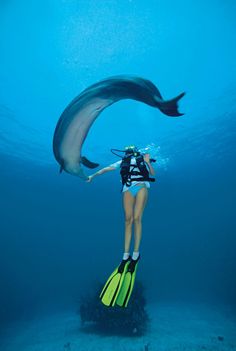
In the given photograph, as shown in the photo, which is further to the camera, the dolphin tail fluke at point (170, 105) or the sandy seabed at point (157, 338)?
the sandy seabed at point (157, 338)

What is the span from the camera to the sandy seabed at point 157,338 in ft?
47.0

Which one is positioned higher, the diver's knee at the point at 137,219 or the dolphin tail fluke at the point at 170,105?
the dolphin tail fluke at the point at 170,105

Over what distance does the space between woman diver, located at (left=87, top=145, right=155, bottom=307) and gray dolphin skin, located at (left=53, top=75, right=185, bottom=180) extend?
142cm

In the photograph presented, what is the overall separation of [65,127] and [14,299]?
44914 mm

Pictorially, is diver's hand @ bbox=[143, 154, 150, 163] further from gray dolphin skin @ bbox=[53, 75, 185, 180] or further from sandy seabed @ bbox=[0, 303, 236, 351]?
sandy seabed @ bbox=[0, 303, 236, 351]

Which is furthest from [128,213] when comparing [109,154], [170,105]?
[109,154]

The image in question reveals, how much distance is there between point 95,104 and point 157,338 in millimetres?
15355

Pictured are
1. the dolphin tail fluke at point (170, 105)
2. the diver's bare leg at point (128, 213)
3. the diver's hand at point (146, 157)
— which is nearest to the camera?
the dolphin tail fluke at point (170, 105)

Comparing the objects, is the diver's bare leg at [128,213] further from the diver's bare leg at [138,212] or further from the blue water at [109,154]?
the blue water at [109,154]

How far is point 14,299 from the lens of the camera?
4206cm

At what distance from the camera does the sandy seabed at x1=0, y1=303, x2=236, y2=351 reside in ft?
47.0

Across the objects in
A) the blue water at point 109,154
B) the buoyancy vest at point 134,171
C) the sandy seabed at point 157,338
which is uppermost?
the blue water at point 109,154

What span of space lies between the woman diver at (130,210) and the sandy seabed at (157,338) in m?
9.84

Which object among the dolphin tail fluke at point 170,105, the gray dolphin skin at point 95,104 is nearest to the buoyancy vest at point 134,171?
the gray dolphin skin at point 95,104
